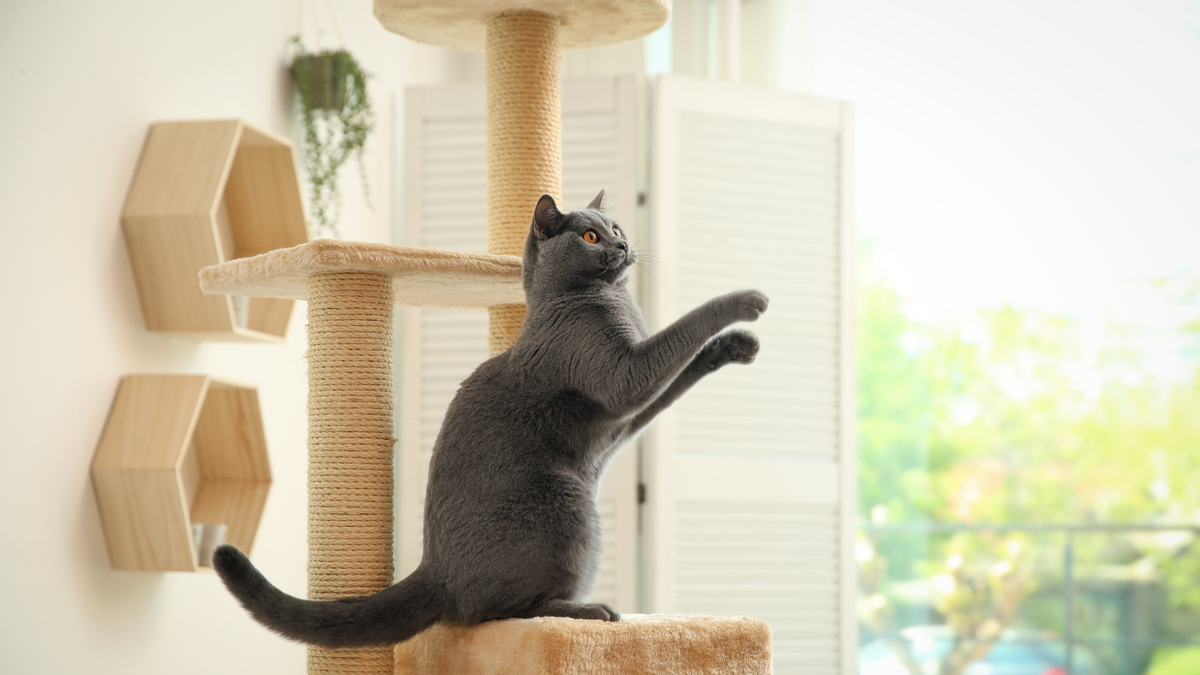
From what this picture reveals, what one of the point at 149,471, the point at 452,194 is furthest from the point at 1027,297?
the point at 149,471

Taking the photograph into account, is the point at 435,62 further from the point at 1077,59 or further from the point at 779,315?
the point at 1077,59

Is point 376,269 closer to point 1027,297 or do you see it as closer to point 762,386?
point 762,386

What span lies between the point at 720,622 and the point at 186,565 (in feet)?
2.96

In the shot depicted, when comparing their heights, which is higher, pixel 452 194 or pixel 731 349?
pixel 452 194

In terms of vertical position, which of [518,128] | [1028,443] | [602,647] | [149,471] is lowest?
[1028,443]

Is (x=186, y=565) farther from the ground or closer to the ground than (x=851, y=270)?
closer to the ground

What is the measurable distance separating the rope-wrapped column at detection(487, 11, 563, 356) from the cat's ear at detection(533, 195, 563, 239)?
319 mm

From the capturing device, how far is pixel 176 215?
1490 mm

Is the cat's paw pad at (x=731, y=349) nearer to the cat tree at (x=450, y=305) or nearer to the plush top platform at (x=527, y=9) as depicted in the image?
the cat tree at (x=450, y=305)

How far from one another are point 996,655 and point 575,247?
3.16 meters

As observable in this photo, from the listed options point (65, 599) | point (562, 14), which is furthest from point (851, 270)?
point (65, 599)

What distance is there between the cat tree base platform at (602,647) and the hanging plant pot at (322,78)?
4.35 ft

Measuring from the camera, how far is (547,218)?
41.4 inches

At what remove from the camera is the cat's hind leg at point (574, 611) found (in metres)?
0.96
